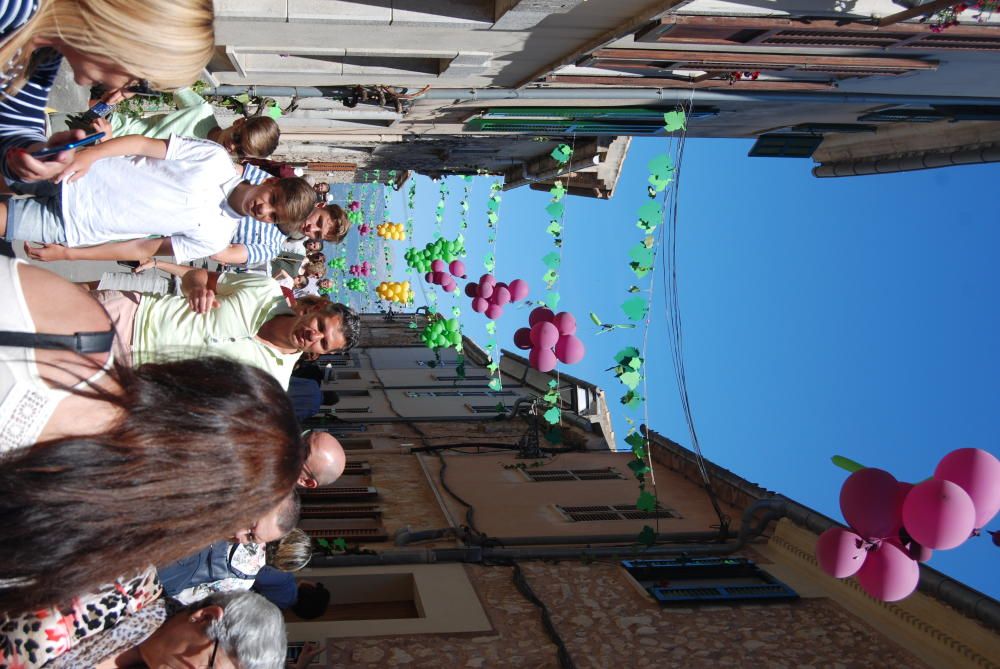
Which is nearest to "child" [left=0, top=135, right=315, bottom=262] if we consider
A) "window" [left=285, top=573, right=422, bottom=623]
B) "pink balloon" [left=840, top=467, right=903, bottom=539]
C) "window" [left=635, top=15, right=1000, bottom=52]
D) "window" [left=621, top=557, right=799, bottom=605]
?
"pink balloon" [left=840, top=467, right=903, bottom=539]

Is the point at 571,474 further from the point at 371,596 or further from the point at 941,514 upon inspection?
the point at 941,514

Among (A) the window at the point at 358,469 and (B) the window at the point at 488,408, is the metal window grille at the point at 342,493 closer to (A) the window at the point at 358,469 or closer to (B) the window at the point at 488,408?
(A) the window at the point at 358,469

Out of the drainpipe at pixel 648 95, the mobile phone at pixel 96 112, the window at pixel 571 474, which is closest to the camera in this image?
the mobile phone at pixel 96 112

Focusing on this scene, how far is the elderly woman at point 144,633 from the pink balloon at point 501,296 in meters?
8.84

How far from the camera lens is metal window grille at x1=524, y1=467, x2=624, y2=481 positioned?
1317 centimetres

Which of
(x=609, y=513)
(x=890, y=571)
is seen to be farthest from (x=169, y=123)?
(x=609, y=513)

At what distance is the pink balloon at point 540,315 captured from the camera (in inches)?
379

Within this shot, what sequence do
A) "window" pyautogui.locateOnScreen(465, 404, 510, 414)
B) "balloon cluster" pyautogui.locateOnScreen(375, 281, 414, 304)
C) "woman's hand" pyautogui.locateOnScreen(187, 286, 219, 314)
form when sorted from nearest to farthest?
"woman's hand" pyautogui.locateOnScreen(187, 286, 219, 314)
"window" pyautogui.locateOnScreen(465, 404, 510, 414)
"balloon cluster" pyautogui.locateOnScreen(375, 281, 414, 304)

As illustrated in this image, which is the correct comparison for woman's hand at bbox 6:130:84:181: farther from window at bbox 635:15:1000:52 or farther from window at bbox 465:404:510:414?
window at bbox 465:404:510:414

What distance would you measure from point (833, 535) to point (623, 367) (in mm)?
2825

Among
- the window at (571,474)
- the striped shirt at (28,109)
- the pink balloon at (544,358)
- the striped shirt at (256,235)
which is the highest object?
the striped shirt at (28,109)

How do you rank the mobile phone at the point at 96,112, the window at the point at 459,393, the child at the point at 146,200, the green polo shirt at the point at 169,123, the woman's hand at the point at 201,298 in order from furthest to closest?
the window at the point at 459,393 < the green polo shirt at the point at 169,123 < the mobile phone at the point at 96,112 < the woman's hand at the point at 201,298 < the child at the point at 146,200

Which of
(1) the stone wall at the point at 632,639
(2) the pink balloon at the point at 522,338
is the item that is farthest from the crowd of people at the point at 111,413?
(2) the pink balloon at the point at 522,338

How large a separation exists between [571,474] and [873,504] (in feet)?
27.1
